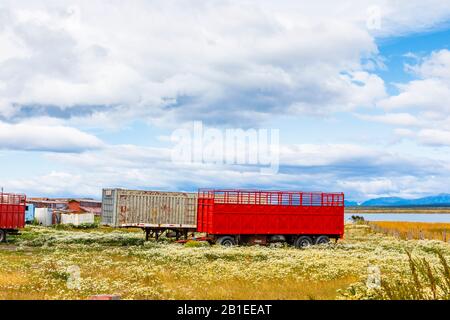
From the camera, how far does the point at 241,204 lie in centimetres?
3653

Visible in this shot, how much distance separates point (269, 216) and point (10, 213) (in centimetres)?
1771

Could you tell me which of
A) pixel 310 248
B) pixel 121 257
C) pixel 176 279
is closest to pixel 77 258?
pixel 121 257

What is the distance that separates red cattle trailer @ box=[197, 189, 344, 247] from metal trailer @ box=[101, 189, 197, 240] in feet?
5.25

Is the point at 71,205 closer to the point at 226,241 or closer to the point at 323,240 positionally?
the point at 226,241

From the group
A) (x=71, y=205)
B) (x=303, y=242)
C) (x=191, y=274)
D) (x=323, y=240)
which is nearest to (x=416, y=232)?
(x=323, y=240)

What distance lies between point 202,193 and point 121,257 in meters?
9.17

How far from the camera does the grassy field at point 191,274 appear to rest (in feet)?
58.1

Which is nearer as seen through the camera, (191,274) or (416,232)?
(191,274)

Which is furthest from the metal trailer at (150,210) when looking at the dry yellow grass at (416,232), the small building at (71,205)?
the small building at (71,205)

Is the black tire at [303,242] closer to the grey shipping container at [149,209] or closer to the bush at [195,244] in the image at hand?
the bush at [195,244]

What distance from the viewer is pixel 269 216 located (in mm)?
36906

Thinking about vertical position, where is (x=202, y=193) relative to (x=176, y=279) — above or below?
above
